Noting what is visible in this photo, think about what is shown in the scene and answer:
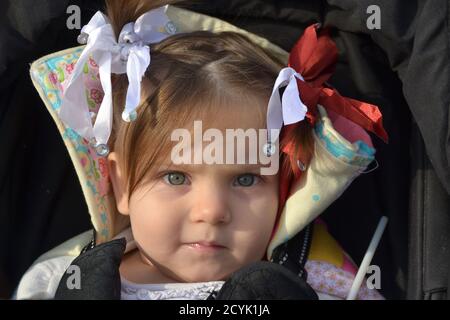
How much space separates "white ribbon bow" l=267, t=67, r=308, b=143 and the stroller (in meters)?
0.17

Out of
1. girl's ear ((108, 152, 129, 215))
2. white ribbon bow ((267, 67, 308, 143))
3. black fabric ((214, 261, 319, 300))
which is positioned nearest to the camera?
black fabric ((214, 261, 319, 300))

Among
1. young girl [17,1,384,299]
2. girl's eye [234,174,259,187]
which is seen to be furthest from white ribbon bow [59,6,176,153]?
girl's eye [234,174,259,187]

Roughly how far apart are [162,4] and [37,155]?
1.44 feet

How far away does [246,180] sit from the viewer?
1644mm

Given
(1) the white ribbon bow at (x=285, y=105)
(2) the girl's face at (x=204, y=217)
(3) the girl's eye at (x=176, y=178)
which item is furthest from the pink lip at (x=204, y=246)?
(1) the white ribbon bow at (x=285, y=105)

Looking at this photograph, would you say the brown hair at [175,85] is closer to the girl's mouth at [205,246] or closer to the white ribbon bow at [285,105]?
the white ribbon bow at [285,105]

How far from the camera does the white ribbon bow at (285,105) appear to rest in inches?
62.6

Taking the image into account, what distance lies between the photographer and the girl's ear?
5.59ft

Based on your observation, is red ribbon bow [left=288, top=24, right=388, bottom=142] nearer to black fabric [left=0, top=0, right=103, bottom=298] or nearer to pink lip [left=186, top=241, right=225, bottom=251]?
pink lip [left=186, top=241, right=225, bottom=251]

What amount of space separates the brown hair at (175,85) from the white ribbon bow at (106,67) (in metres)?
0.03

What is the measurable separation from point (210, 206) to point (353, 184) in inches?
17.8

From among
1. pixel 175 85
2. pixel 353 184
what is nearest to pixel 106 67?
pixel 175 85
